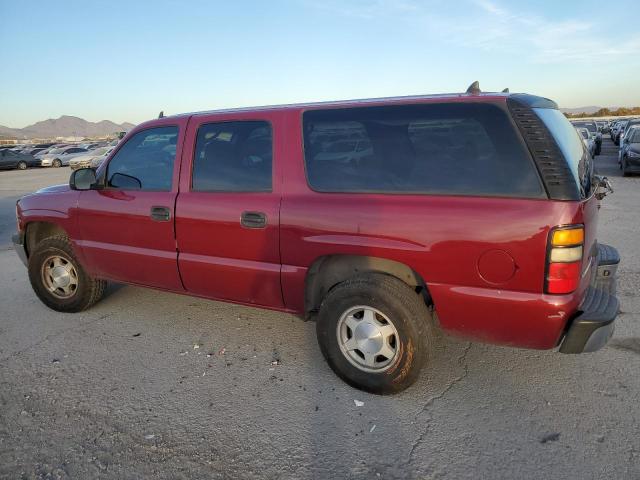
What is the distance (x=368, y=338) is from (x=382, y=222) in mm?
758

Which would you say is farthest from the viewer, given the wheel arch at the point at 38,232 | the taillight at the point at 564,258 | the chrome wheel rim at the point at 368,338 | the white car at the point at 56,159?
the white car at the point at 56,159

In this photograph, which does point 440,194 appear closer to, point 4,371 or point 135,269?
point 135,269

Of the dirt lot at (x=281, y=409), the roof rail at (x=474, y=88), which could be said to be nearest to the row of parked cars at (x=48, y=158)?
the dirt lot at (x=281, y=409)

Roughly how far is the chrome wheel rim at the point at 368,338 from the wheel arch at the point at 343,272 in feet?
0.86

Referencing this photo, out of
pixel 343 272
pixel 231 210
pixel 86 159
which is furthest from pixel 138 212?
pixel 86 159

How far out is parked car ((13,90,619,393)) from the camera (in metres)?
2.38

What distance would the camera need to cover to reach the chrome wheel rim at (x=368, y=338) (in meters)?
2.80

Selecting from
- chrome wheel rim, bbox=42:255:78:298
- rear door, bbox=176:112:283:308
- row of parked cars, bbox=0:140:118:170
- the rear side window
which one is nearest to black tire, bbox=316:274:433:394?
rear door, bbox=176:112:283:308

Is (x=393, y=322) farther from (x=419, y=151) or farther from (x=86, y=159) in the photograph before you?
(x=86, y=159)

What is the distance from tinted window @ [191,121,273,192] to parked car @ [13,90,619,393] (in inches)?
0.4

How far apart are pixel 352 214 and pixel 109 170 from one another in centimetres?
240

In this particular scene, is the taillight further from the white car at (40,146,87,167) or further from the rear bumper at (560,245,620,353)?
the white car at (40,146,87,167)

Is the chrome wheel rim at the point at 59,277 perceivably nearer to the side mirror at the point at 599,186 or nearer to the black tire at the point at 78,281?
the black tire at the point at 78,281

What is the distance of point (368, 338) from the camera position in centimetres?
284
